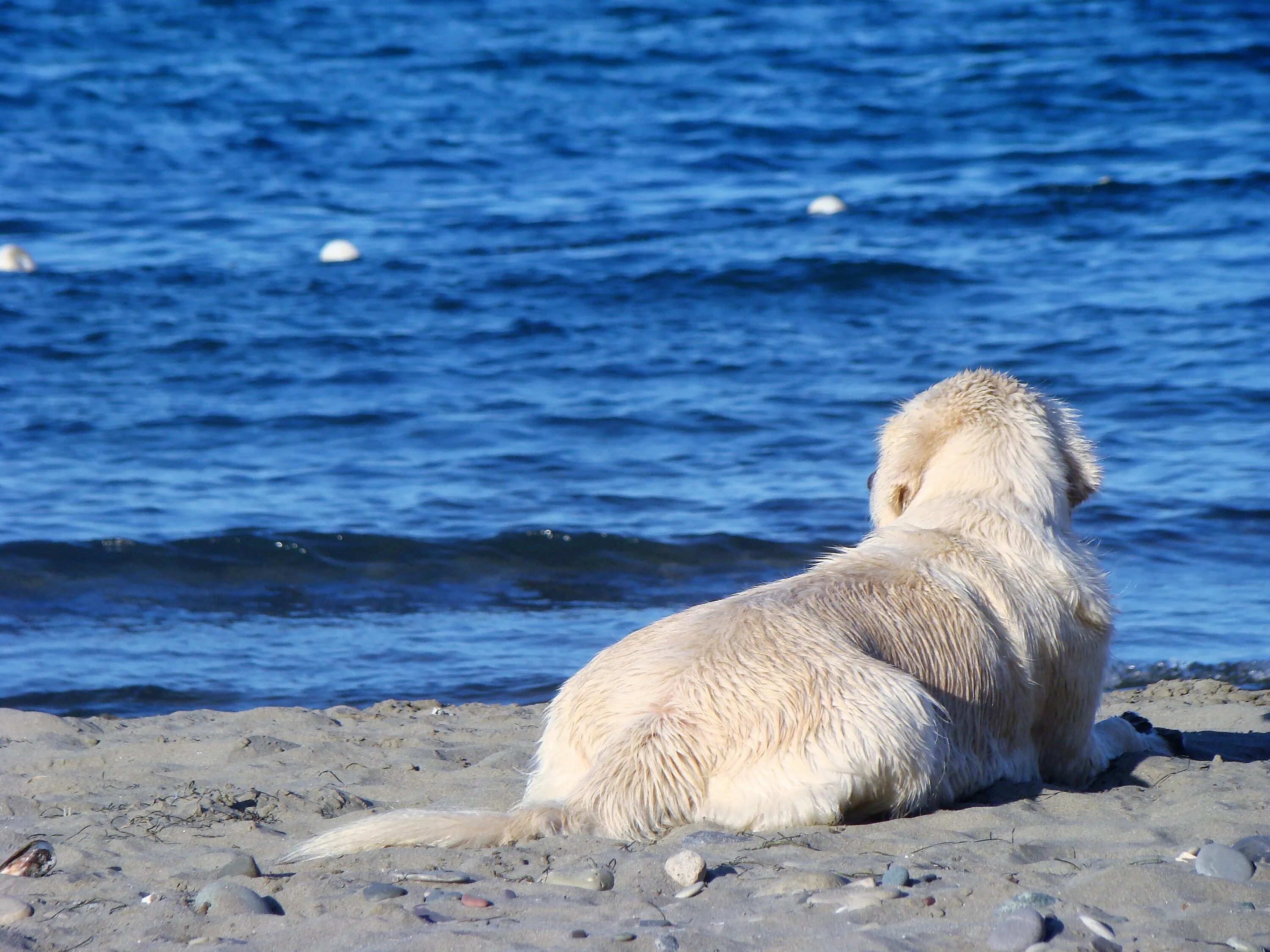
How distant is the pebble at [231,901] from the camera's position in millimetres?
3180

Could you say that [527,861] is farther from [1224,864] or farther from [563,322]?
[563,322]

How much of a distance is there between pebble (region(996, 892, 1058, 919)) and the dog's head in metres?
1.61

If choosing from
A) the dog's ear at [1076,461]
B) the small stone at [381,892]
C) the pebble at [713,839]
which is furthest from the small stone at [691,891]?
the dog's ear at [1076,461]

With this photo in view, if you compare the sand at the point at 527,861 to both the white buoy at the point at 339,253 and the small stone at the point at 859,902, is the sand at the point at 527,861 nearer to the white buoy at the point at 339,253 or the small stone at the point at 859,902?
the small stone at the point at 859,902

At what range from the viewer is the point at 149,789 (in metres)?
4.49

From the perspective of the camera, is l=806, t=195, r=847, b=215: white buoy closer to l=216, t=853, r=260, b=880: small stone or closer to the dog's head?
the dog's head

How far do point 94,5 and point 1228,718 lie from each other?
104 ft

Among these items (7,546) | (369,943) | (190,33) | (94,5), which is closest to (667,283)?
(7,546)

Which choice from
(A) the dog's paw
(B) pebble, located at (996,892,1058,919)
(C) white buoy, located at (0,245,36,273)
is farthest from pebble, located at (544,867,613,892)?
(C) white buoy, located at (0,245,36,273)

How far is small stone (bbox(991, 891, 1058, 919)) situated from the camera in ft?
9.82

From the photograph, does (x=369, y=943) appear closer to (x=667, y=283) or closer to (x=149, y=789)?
(x=149, y=789)

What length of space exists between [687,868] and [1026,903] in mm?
774

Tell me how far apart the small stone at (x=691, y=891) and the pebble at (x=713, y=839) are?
0.77 ft

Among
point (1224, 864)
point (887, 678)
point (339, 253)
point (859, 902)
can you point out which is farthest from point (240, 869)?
point (339, 253)
